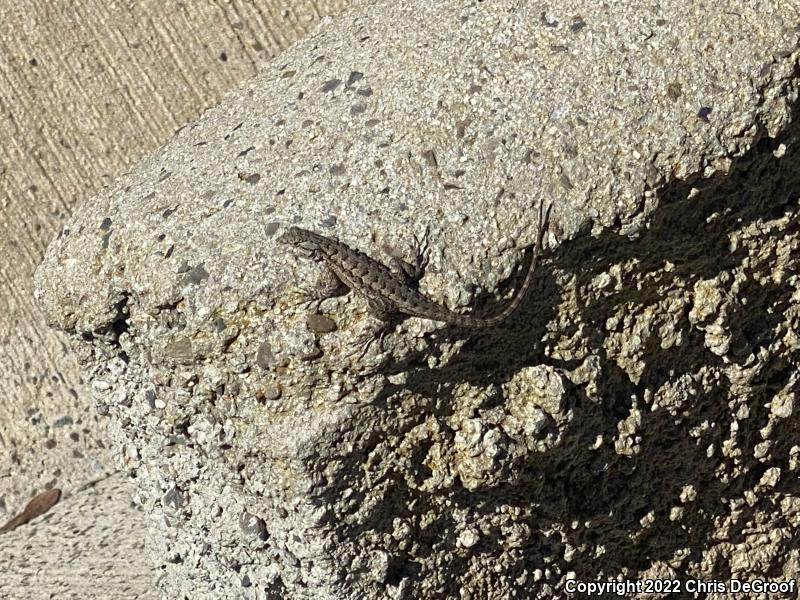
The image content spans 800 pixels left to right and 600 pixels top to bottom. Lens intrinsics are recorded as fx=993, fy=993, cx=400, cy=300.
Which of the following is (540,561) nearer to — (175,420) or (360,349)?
(360,349)

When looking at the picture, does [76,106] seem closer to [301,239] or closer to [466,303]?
[301,239]

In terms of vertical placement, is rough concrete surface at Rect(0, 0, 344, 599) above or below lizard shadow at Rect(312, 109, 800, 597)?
above

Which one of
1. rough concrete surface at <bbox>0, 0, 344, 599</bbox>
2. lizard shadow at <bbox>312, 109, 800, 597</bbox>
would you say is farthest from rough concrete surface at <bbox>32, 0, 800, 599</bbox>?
rough concrete surface at <bbox>0, 0, 344, 599</bbox>

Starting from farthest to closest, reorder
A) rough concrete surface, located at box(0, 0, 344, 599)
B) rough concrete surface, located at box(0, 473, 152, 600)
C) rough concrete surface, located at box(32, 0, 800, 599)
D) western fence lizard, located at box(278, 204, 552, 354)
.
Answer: rough concrete surface, located at box(0, 0, 344, 599) < rough concrete surface, located at box(0, 473, 152, 600) < rough concrete surface, located at box(32, 0, 800, 599) < western fence lizard, located at box(278, 204, 552, 354)

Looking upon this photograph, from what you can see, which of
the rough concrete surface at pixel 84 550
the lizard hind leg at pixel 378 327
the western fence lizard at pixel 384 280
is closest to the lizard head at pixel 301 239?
the western fence lizard at pixel 384 280

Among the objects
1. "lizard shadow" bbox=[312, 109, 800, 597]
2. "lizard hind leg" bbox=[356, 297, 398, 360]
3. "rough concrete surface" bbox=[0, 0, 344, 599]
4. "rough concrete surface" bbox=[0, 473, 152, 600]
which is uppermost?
"rough concrete surface" bbox=[0, 0, 344, 599]

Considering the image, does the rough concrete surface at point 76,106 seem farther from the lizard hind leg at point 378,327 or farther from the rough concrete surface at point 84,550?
the lizard hind leg at point 378,327

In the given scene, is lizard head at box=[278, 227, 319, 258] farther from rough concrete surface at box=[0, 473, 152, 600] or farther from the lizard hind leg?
rough concrete surface at box=[0, 473, 152, 600]

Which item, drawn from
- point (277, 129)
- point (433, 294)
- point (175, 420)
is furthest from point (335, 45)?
point (175, 420)
